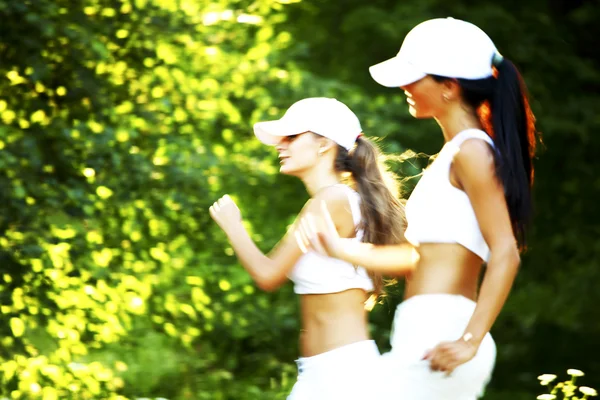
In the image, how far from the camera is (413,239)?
7.84 feet

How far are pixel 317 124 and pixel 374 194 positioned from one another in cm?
26

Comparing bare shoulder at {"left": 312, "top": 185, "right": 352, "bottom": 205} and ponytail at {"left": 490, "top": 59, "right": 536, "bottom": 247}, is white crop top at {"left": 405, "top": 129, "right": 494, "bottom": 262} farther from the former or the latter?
bare shoulder at {"left": 312, "top": 185, "right": 352, "bottom": 205}

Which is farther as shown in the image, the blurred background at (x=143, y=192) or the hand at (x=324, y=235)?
the blurred background at (x=143, y=192)

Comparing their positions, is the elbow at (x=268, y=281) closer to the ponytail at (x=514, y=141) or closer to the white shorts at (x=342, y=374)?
the white shorts at (x=342, y=374)

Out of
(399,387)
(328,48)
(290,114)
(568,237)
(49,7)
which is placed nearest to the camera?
(399,387)

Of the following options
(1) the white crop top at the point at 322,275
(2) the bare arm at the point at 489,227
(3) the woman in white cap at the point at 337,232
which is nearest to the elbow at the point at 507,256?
(2) the bare arm at the point at 489,227

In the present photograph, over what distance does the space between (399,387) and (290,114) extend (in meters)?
1.05

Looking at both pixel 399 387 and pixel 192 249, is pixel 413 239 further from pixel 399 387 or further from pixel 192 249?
pixel 192 249

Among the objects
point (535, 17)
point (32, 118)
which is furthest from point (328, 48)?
point (32, 118)

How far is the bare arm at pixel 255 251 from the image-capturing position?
108 inches

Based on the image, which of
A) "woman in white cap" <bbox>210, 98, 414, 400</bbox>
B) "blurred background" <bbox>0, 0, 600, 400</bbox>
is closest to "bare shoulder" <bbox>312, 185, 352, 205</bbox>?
"woman in white cap" <bbox>210, 98, 414, 400</bbox>

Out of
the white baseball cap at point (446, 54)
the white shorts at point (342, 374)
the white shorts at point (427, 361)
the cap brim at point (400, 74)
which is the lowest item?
the white shorts at point (342, 374)

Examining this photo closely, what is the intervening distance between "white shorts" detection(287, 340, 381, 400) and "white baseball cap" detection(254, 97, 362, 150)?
615 mm

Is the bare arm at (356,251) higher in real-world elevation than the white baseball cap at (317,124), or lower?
higher
